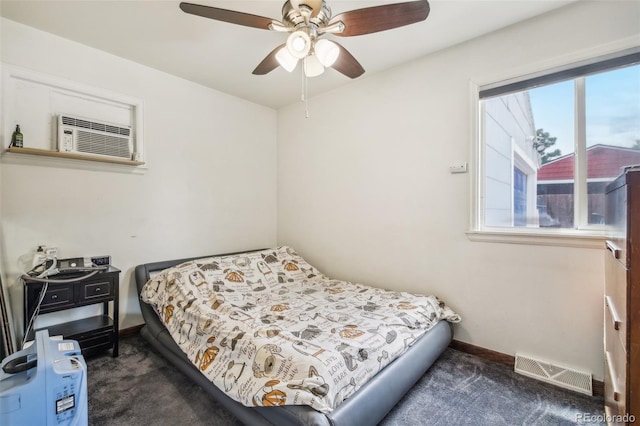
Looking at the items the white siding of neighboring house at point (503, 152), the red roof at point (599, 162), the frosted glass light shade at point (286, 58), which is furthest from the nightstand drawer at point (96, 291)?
the red roof at point (599, 162)

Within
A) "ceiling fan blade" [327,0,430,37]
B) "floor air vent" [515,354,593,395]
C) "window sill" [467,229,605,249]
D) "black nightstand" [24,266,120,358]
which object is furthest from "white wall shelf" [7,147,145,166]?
"floor air vent" [515,354,593,395]

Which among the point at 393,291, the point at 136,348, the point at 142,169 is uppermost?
the point at 142,169

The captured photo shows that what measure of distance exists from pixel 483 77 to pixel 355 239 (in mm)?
1896

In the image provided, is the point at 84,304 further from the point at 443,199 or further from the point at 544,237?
the point at 544,237

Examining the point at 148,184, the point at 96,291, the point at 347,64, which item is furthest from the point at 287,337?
the point at 148,184

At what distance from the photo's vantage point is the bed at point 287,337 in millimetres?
1325

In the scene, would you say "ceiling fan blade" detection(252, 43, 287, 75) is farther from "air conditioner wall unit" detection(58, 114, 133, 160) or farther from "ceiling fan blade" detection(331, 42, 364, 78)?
"air conditioner wall unit" detection(58, 114, 133, 160)

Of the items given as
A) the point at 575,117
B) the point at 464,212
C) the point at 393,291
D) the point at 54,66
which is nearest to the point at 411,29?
the point at 575,117

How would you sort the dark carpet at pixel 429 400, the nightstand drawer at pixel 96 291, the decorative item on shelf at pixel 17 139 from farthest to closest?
1. the nightstand drawer at pixel 96 291
2. the decorative item on shelf at pixel 17 139
3. the dark carpet at pixel 429 400

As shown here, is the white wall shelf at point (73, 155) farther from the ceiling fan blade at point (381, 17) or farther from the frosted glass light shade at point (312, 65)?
the ceiling fan blade at point (381, 17)

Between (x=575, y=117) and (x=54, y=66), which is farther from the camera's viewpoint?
(x=54, y=66)

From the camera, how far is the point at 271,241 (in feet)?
12.9

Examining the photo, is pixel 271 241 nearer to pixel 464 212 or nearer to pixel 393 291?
pixel 393 291

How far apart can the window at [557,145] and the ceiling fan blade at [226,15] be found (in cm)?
186
